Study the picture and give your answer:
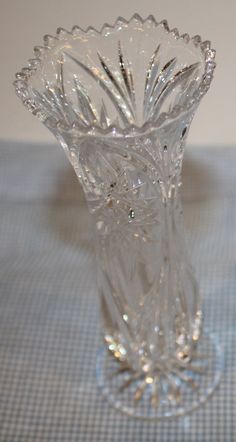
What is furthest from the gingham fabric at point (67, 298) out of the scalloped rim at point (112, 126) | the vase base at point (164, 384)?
the scalloped rim at point (112, 126)

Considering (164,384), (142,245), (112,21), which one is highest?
(112,21)

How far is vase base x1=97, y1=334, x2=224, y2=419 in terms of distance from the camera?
579 millimetres

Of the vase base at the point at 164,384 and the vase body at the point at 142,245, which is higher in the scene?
the vase body at the point at 142,245

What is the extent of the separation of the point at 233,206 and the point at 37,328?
201 mm

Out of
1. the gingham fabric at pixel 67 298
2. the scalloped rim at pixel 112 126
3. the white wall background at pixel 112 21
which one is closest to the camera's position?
the scalloped rim at pixel 112 126

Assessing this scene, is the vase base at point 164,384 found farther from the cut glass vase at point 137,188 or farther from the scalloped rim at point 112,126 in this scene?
the scalloped rim at point 112,126

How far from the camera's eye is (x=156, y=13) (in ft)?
3.07

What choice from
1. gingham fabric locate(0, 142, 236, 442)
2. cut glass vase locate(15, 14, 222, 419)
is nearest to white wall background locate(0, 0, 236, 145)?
gingham fabric locate(0, 142, 236, 442)

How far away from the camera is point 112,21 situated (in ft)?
3.06

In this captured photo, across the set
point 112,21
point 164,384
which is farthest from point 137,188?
point 112,21

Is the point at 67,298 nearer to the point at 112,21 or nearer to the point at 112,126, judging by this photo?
the point at 112,126

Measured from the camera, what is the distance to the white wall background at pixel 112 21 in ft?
2.62

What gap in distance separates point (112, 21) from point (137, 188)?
19.2 inches

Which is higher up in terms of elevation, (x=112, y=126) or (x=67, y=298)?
(x=112, y=126)
